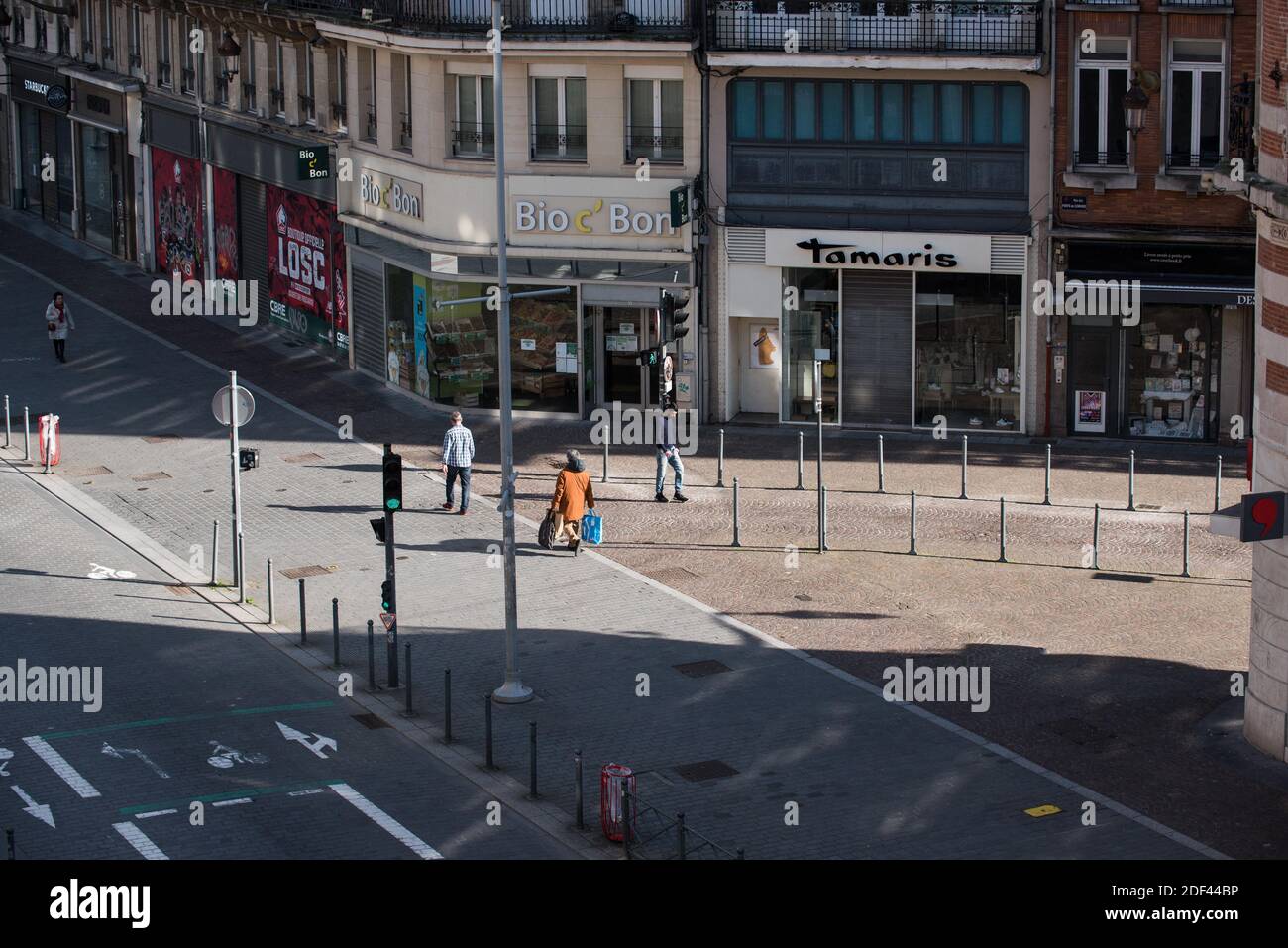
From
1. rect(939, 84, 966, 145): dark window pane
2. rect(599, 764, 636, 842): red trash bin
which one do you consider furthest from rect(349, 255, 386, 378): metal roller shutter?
rect(599, 764, 636, 842): red trash bin

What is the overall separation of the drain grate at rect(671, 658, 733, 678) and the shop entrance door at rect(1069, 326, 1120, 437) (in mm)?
14008

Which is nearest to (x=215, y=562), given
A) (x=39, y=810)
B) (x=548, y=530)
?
(x=548, y=530)

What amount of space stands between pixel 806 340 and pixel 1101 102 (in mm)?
6876

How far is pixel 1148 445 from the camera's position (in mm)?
36969

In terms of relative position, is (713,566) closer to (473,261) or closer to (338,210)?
(473,261)

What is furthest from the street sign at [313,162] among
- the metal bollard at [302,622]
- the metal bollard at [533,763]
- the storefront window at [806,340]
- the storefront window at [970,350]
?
the metal bollard at [533,763]

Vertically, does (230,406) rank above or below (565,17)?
below

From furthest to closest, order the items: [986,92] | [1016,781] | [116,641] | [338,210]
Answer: [338,210]
[986,92]
[116,641]
[1016,781]

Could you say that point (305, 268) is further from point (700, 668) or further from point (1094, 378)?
point (700, 668)

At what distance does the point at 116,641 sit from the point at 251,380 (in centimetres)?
1651

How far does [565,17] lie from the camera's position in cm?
3809

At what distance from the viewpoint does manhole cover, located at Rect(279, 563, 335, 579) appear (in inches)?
1167

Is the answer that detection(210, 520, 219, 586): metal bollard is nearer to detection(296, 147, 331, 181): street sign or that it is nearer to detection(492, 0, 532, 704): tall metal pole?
detection(492, 0, 532, 704): tall metal pole

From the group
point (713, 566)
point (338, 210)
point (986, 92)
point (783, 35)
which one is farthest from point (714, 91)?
point (713, 566)
